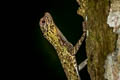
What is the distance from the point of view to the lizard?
189 cm

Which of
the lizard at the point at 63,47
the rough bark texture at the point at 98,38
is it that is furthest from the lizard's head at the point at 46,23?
the rough bark texture at the point at 98,38

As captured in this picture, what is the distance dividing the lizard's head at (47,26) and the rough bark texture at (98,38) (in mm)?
625

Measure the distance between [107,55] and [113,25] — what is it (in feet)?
0.48

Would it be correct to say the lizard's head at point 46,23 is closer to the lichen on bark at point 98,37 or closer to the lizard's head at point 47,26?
the lizard's head at point 47,26

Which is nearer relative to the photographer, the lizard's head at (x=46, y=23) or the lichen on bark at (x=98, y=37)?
the lichen on bark at (x=98, y=37)

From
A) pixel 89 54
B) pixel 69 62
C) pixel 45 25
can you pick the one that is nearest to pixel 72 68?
pixel 69 62

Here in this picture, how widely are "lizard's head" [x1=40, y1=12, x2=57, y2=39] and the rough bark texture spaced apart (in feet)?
2.05

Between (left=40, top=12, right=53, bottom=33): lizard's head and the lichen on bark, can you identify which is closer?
the lichen on bark

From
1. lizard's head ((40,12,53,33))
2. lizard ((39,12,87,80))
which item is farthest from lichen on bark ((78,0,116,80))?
lizard's head ((40,12,53,33))

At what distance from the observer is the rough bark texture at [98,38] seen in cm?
123

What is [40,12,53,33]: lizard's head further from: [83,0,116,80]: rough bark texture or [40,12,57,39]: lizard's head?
[83,0,116,80]: rough bark texture

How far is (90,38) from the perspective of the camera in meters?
1.38

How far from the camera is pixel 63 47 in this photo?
209cm

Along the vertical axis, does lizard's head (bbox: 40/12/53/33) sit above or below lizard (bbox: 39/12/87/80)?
above
